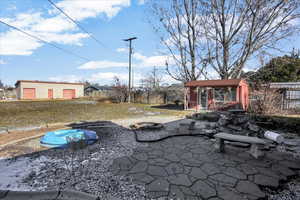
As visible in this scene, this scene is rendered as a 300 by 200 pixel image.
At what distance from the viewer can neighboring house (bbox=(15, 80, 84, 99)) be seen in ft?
76.0

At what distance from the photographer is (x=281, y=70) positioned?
14.4m

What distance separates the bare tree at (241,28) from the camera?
11.2m

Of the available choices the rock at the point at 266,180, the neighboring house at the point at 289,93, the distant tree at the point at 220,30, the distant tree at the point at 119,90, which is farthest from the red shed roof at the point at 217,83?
the rock at the point at 266,180

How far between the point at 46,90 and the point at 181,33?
23967 mm

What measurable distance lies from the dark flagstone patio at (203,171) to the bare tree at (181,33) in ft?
42.2

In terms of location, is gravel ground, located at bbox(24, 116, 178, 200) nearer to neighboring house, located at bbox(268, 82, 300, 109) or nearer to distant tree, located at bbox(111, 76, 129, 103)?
neighboring house, located at bbox(268, 82, 300, 109)

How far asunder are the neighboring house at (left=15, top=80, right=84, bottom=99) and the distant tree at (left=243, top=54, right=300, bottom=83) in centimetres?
2796

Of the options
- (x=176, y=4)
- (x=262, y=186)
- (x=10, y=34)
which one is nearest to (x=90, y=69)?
(x=10, y=34)

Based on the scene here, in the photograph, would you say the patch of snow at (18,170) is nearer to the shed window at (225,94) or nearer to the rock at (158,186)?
the rock at (158,186)

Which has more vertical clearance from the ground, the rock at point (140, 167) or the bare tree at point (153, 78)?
the bare tree at point (153, 78)

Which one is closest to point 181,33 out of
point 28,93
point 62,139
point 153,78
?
point 153,78

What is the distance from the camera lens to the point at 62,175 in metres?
2.27

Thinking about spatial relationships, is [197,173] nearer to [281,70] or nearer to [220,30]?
[220,30]

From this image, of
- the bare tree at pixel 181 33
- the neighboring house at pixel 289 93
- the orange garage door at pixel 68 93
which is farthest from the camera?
the orange garage door at pixel 68 93
